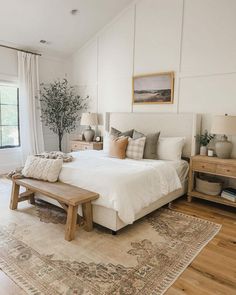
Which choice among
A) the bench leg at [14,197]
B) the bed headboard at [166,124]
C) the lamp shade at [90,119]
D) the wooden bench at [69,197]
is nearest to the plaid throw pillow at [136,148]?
the bed headboard at [166,124]

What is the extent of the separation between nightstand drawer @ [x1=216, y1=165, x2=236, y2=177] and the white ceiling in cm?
349

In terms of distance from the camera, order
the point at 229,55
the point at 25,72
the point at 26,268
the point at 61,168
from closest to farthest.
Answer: the point at 26,268 → the point at 61,168 → the point at 229,55 → the point at 25,72

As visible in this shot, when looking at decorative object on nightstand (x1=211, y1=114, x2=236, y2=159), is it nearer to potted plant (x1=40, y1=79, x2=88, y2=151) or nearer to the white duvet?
the white duvet

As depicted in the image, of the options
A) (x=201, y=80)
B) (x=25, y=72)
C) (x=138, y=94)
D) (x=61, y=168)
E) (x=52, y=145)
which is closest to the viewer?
(x=61, y=168)

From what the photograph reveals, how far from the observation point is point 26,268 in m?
2.08

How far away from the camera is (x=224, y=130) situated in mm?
3316

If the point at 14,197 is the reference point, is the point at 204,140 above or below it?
above

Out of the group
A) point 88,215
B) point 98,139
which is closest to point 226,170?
point 88,215

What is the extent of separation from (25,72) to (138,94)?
8.13ft

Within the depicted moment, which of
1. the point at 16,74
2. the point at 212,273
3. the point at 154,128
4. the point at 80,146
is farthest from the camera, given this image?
the point at 80,146

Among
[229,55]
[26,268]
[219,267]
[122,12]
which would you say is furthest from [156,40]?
[26,268]

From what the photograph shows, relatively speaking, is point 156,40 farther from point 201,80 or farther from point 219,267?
point 219,267

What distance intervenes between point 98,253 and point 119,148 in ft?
5.98

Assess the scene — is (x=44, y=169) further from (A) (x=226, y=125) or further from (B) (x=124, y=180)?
(A) (x=226, y=125)
